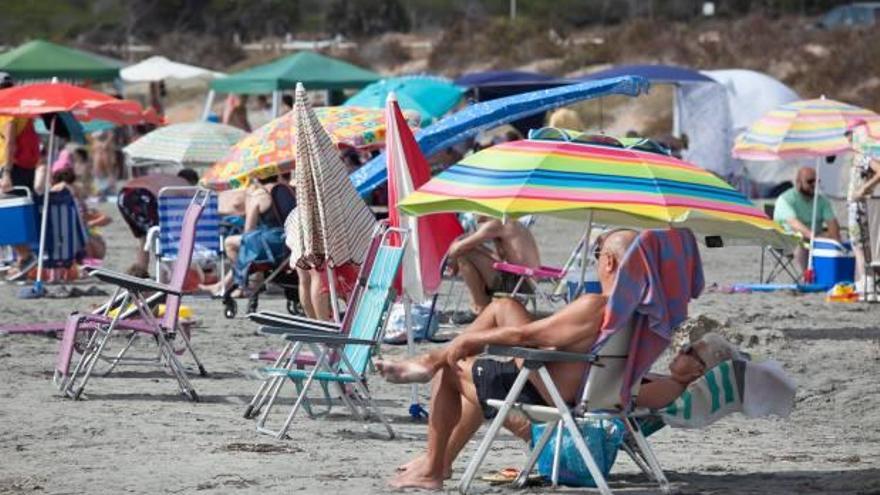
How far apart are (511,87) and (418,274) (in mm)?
22783

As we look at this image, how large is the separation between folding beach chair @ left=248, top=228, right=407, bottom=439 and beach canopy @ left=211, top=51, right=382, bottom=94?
20.8 meters

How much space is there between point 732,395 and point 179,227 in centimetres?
762

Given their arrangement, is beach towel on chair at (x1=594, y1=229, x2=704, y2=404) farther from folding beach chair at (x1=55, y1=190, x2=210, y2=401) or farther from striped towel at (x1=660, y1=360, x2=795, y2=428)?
folding beach chair at (x1=55, y1=190, x2=210, y2=401)

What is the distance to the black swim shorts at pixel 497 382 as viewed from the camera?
743 cm

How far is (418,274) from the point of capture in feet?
31.8

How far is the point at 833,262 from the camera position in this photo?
16766mm

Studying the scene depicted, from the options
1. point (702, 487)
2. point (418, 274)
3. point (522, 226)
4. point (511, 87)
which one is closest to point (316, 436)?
point (418, 274)

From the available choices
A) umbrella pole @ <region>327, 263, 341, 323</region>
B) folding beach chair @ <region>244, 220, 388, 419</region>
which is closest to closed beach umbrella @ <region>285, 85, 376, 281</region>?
umbrella pole @ <region>327, 263, 341, 323</region>

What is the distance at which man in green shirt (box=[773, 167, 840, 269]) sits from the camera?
17.4 meters

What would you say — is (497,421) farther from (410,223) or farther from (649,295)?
(410,223)

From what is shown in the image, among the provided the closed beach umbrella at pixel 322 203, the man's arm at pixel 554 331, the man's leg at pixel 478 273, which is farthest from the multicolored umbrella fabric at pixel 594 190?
the man's leg at pixel 478 273

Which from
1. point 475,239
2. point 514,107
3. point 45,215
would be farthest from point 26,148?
point 514,107

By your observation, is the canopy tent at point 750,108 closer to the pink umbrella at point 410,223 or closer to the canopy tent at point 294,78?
the canopy tent at point 294,78

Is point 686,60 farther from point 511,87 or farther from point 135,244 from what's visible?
point 135,244
